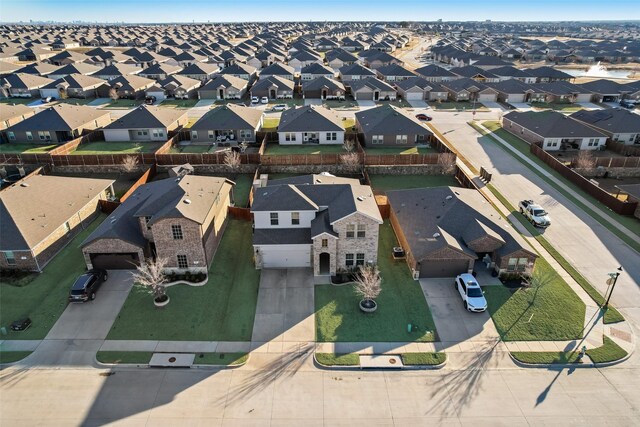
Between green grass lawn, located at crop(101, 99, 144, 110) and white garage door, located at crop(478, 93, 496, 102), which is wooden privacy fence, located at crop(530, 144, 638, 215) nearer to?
white garage door, located at crop(478, 93, 496, 102)

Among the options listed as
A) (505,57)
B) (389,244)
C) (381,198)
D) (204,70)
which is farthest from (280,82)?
(505,57)

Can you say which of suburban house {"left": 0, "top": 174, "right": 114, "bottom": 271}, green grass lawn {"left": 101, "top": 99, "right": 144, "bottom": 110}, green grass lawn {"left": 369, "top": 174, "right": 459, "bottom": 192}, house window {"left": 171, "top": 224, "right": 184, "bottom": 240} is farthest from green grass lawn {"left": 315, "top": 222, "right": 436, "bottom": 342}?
green grass lawn {"left": 101, "top": 99, "right": 144, "bottom": 110}

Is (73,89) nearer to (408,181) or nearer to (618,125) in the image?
(408,181)

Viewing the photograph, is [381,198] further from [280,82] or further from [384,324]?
[280,82]

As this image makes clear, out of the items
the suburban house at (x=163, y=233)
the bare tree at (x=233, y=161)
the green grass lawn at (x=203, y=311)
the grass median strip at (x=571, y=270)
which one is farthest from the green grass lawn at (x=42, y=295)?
the grass median strip at (x=571, y=270)

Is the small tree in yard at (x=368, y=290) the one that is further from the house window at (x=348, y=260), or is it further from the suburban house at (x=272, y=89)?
the suburban house at (x=272, y=89)

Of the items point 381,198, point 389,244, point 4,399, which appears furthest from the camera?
point 381,198
